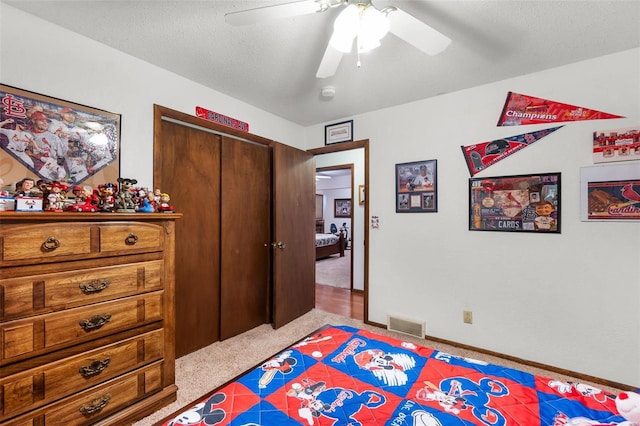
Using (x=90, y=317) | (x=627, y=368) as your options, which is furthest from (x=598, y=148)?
(x=90, y=317)

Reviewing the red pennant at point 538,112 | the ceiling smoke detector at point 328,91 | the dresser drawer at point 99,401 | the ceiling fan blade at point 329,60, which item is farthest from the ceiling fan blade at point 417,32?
the dresser drawer at point 99,401

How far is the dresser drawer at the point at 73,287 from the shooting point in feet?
4.25

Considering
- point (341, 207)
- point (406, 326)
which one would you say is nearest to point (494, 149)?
point (406, 326)

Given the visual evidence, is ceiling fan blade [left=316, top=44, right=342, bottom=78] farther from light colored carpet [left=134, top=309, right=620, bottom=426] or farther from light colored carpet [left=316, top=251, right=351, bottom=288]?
light colored carpet [left=316, top=251, right=351, bottom=288]

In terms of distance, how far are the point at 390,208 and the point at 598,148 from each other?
168 centimetres

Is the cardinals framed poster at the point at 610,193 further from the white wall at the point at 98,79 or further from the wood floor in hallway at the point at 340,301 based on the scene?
the white wall at the point at 98,79

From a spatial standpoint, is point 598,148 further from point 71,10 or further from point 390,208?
point 71,10

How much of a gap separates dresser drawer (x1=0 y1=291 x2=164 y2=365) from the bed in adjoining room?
5.25m

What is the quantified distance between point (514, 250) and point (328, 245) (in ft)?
17.2

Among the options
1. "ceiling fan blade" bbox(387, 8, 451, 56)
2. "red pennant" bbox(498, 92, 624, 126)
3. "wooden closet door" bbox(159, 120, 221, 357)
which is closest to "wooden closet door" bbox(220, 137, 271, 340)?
"wooden closet door" bbox(159, 120, 221, 357)

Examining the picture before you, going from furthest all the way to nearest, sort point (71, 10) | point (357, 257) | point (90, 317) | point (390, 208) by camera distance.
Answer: point (357, 257), point (390, 208), point (71, 10), point (90, 317)

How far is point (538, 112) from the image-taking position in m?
2.32

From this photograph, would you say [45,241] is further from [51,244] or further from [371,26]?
[371,26]

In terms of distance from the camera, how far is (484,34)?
1852 mm
